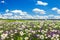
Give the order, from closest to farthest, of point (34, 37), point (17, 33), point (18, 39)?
1. point (18, 39)
2. point (34, 37)
3. point (17, 33)

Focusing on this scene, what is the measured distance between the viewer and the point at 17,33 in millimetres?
10703

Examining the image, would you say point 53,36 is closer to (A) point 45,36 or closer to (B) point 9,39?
(A) point 45,36

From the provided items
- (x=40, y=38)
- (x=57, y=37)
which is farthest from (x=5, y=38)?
(x=57, y=37)

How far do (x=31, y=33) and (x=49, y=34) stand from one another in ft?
2.70

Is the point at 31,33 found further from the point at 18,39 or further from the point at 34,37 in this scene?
the point at 18,39

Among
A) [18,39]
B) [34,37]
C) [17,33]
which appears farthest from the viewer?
[17,33]

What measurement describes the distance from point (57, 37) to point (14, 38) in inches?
73.8

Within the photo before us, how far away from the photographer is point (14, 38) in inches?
382

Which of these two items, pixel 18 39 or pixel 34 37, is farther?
pixel 34 37

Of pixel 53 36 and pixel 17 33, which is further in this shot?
pixel 17 33

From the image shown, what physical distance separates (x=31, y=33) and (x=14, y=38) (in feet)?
2.90

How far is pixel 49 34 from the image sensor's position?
10000mm

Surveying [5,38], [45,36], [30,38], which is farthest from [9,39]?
[45,36]

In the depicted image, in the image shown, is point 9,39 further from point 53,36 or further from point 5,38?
point 53,36
